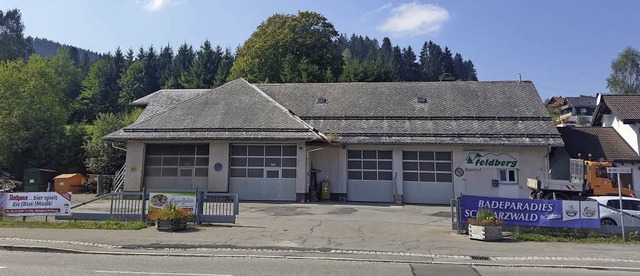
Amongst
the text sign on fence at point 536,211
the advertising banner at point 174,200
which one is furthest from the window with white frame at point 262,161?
the text sign on fence at point 536,211

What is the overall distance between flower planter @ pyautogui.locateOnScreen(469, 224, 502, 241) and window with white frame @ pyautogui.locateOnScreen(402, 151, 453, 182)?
464 inches

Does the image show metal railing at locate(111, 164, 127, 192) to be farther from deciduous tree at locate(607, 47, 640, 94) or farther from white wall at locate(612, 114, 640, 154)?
deciduous tree at locate(607, 47, 640, 94)

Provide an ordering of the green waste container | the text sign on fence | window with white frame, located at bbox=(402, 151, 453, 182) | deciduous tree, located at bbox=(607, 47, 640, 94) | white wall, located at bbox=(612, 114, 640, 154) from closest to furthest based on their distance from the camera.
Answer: the text sign on fence, window with white frame, located at bbox=(402, 151, 453, 182), white wall, located at bbox=(612, 114, 640, 154), the green waste container, deciduous tree, located at bbox=(607, 47, 640, 94)

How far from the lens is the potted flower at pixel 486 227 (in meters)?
13.2

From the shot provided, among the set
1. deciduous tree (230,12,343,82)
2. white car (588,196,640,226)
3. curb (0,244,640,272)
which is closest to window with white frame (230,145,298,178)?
curb (0,244,640,272)

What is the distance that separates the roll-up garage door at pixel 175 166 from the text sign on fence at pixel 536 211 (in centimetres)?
1633

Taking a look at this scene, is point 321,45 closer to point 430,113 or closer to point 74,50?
point 430,113

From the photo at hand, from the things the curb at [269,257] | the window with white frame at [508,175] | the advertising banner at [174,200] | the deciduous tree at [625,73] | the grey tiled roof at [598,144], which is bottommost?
the curb at [269,257]

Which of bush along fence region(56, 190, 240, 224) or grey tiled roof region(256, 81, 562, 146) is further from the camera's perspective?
grey tiled roof region(256, 81, 562, 146)

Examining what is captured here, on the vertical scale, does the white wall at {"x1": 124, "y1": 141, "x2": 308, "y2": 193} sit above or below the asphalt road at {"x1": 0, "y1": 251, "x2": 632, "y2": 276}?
above

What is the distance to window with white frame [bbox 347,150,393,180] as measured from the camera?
1008 inches

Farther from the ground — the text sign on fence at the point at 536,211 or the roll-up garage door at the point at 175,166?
the roll-up garage door at the point at 175,166

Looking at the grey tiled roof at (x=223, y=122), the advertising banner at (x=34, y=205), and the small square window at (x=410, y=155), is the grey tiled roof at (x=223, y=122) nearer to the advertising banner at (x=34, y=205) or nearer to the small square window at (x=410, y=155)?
the small square window at (x=410, y=155)

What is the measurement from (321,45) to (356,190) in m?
28.7
